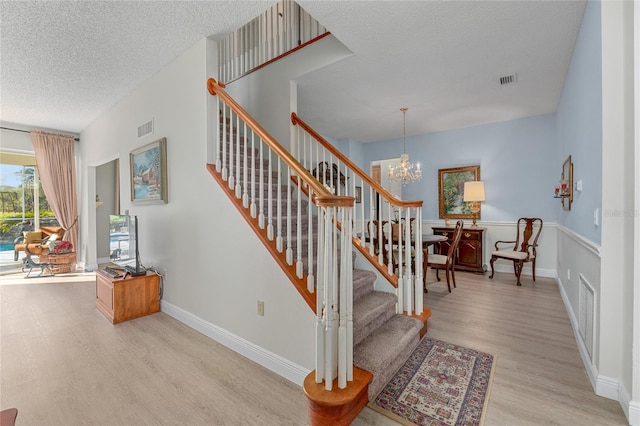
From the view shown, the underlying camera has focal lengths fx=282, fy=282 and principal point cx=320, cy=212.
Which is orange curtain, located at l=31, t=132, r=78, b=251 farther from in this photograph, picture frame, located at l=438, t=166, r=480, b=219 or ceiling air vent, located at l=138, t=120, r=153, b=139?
picture frame, located at l=438, t=166, r=480, b=219

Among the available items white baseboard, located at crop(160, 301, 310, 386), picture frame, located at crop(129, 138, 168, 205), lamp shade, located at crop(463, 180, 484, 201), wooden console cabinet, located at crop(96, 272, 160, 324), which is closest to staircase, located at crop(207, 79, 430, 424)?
white baseboard, located at crop(160, 301, 310, 386)

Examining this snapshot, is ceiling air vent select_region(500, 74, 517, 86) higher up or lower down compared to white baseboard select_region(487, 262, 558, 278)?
higher up

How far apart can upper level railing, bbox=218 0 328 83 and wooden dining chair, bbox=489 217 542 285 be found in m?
4.21

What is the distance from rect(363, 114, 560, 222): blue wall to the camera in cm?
479

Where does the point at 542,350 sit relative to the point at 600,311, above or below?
below

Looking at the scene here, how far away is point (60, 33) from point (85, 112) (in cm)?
257

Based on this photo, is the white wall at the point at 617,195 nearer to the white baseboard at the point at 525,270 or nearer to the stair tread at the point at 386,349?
the stair tread at the point at 386,349

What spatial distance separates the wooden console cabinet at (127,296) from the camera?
10.1 ft

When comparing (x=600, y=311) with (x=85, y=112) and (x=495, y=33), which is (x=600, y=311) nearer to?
(x=495, y=33)

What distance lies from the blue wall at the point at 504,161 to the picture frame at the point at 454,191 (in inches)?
4.0

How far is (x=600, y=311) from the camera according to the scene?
1.79 m

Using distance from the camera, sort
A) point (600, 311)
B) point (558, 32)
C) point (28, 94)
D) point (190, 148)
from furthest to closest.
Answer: point (28, 94) → point (190, 148) → point (558, 32) → point (600, 311)

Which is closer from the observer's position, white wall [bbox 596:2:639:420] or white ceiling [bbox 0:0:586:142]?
white wall [bbox 596:2:639:420]

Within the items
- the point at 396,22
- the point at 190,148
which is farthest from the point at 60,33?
the point at 396,22
